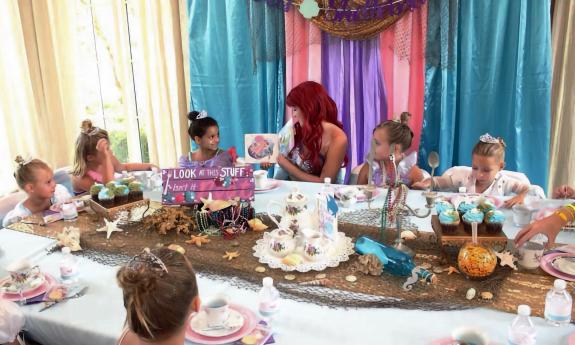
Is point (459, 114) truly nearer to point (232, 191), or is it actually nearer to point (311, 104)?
point (311, 104)

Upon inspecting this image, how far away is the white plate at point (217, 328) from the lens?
1291 mm

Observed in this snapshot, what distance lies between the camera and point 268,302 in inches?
53.5

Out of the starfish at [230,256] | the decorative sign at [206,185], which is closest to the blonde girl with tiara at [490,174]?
the decorative sign at [206,185]

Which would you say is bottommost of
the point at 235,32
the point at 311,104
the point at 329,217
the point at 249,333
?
the point at 249,333

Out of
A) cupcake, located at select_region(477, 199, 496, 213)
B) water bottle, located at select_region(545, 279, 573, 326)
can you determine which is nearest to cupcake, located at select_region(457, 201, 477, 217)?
cupcake, located at select_region(477, 199, 496, 213)

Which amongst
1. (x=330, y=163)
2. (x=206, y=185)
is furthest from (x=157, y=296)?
(x=330, y=163)

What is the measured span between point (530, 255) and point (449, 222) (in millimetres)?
278

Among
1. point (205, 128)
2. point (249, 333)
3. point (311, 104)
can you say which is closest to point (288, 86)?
point (311, 104)

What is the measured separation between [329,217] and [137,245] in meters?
0.79

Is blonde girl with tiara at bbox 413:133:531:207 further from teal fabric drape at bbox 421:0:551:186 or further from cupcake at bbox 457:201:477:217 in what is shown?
teal fabric drape at bbox 421:0:551:186

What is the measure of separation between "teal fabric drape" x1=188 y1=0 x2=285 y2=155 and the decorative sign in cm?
183

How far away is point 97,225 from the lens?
211 cm

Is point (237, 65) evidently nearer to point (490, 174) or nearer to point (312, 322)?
point (490, 174)

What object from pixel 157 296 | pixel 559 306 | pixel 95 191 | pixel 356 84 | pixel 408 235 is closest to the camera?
pixel 157 296
